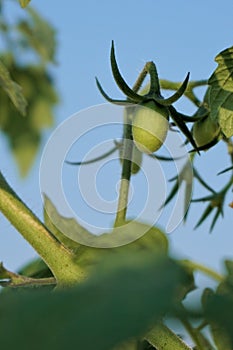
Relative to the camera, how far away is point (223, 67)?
688mm

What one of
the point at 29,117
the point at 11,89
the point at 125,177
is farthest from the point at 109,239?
the point at 29,117

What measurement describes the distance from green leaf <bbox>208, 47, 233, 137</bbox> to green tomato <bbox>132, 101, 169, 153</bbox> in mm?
87

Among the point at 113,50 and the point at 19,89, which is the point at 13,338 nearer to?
the point at 113,50

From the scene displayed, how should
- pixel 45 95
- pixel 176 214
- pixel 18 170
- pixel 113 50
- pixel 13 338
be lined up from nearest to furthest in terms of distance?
pixel 13 338 → pixel 113 50 → pixel 176 214 → pixel 18 170 → pixel 45 95

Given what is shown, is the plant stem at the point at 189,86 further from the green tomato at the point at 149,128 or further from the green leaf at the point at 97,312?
the green leaf at the point at 97,312

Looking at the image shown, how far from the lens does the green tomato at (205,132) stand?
735mm

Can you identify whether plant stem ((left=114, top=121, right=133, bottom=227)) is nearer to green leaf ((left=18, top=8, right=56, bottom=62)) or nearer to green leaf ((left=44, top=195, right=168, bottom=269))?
green leaf ((left=44, top=195, right=168, bottom=269))

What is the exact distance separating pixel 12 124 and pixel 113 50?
88.9 inches

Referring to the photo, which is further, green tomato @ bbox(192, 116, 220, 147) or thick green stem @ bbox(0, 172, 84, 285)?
green tomato @ bbox(192, 116, 220, 147)

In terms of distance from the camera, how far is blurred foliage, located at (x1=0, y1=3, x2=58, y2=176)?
2.20 meters

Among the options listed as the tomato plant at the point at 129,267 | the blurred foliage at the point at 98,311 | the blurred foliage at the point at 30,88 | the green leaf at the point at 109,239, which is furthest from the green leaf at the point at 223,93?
the blurred foliage at the point at 30,88

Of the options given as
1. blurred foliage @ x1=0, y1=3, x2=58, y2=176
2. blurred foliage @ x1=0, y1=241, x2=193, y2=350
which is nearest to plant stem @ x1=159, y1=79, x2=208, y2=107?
blurred foliage @ x1=0, y1=241, x2=193, y2=350

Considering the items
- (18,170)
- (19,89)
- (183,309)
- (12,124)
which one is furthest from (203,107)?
(12,124)

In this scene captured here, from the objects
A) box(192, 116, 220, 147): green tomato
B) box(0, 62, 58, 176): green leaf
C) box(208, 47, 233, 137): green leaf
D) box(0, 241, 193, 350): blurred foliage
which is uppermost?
box(0, 241, 193, 350): blurred foliage
